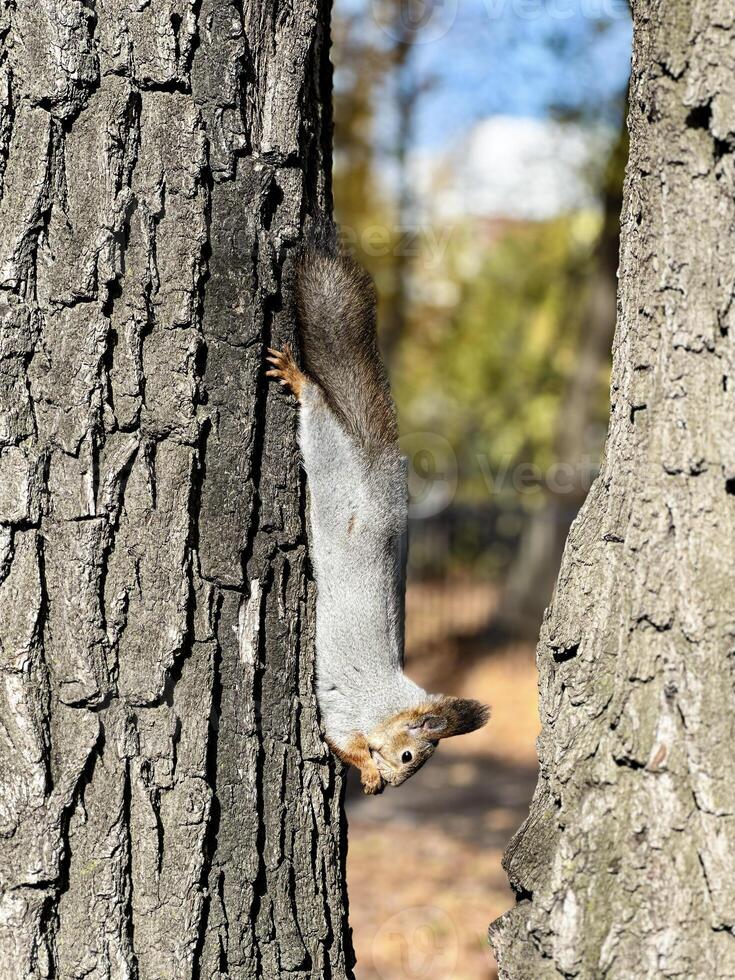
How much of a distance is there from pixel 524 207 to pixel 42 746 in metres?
11.0

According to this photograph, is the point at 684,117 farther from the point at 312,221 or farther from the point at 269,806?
the point at 269,806

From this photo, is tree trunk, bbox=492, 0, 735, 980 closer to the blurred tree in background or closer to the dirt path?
the dirt path

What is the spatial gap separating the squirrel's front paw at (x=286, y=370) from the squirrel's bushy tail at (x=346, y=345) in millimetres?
106

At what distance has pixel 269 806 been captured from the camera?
2.02 metres

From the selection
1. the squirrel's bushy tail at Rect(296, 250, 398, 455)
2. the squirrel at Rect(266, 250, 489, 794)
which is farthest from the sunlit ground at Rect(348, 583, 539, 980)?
the squirrel's bushy tail at Rect(296, 250, 398, 455)

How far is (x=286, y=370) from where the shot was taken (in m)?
2.08

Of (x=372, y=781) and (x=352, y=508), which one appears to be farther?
(x=372, y=781)

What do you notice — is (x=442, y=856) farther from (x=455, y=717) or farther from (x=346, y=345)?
(x=346, y=345)

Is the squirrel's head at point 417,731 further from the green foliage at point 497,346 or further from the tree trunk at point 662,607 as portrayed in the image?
the green foliage at point 497,346

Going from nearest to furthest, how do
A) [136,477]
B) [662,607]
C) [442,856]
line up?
[662,607] < [136,477] < [442,856]

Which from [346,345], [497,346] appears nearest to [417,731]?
[346,345]

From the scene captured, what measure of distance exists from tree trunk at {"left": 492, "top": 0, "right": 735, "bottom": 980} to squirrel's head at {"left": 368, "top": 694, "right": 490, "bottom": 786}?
0.98 metres

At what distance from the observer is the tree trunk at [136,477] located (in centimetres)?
184

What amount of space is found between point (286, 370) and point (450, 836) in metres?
4.77
